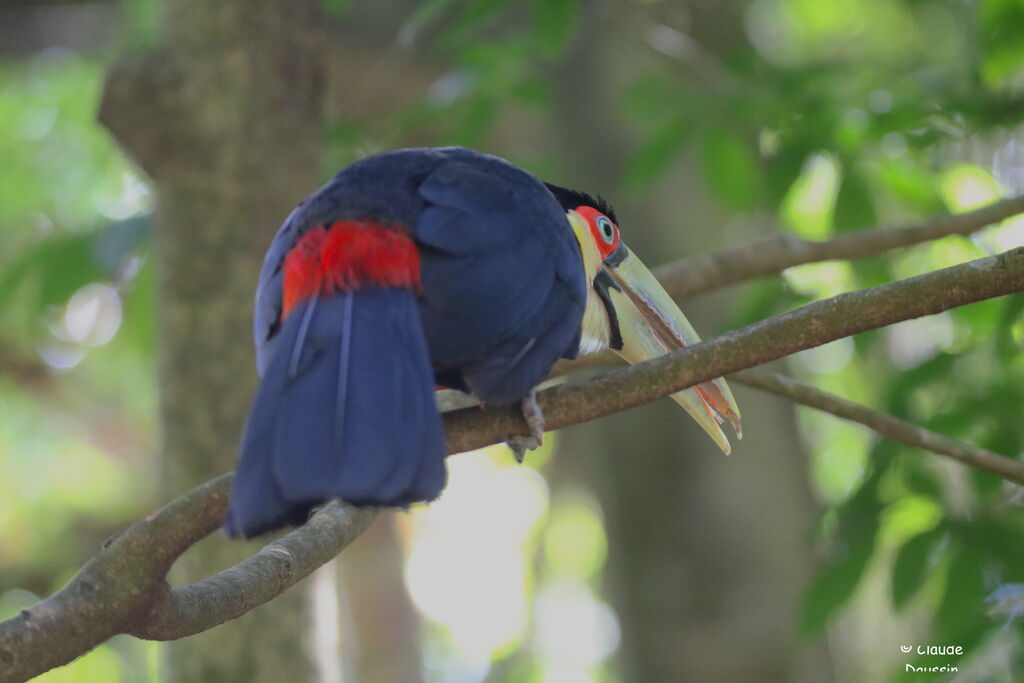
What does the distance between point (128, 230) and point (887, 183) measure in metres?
2.29

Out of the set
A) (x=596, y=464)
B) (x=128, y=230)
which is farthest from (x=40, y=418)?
(x=128, y=230)

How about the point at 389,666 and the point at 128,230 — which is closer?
the point at 128,230

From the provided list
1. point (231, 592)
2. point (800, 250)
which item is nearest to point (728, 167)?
point (800, 250)

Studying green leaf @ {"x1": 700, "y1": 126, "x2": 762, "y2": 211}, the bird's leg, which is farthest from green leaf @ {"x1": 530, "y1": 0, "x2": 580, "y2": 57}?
the bird's leg

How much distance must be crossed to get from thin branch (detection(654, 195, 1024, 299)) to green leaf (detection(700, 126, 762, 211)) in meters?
0.42

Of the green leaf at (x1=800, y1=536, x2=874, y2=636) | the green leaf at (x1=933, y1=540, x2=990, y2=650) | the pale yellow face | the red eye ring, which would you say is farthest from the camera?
the red eye ring

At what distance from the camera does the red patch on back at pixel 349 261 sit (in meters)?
2.06

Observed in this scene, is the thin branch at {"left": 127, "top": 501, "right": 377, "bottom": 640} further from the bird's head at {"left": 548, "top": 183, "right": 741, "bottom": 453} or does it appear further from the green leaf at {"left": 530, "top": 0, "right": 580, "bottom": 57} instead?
the green leaf at {"left": 530, "top": 0, "right": 580, "bottom": 57}

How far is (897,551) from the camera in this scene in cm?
280

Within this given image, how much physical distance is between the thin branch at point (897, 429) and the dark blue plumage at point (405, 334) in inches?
19.0

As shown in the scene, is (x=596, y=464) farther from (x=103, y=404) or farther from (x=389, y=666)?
(x=103, y=404)

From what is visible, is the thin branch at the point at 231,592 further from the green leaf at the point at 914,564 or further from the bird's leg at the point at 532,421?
the green leaf at the point at 914,564

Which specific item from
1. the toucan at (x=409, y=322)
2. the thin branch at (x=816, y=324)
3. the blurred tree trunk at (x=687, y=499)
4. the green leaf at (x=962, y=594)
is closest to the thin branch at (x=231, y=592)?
the toucan at (x=409, y=322)

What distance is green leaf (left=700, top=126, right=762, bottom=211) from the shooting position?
334 cm
